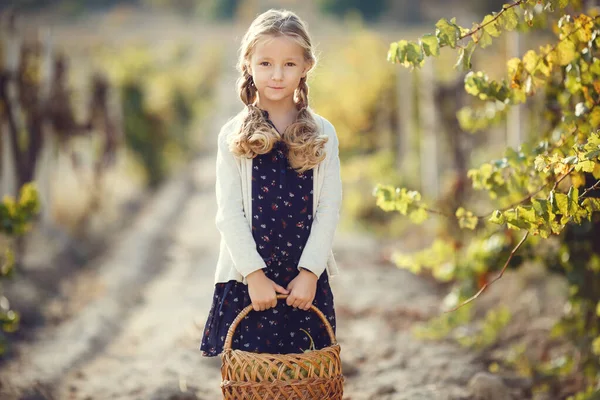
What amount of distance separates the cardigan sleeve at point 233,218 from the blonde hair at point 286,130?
9 cm

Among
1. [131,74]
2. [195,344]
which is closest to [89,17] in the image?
[131,74]

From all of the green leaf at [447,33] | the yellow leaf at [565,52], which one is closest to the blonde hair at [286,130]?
the green leaf at [447,33]

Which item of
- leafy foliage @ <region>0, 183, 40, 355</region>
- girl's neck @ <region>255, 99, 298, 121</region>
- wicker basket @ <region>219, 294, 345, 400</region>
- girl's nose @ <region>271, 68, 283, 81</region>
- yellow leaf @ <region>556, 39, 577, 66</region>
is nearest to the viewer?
wicker basket @ <region>219, 294, 345, 400</region>

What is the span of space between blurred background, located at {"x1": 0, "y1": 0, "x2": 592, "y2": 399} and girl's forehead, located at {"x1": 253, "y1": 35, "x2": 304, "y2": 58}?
0.44 metres

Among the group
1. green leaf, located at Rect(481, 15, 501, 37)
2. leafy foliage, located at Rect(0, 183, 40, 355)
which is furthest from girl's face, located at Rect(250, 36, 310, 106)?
leafy foliage, located at Rect(0, 183, 40, 355)

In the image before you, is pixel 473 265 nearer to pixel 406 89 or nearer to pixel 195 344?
pixel 195 344

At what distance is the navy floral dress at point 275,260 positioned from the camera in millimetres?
2314

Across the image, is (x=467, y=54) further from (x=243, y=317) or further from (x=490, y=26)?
(x=243, y=317)

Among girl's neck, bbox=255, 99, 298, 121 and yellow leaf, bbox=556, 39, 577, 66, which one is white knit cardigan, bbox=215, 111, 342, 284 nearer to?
girl's neck, bbox=255, 99, 298, 121

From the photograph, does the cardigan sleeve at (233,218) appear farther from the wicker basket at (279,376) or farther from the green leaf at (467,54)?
the green leaf at (467,54)

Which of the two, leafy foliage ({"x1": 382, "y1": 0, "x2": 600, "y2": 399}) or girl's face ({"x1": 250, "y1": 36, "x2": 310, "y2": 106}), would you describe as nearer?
leafy foliage ({"x1": 382, "y1": 0, "x2": 600, "y2": 399})

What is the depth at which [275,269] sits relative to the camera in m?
2.32

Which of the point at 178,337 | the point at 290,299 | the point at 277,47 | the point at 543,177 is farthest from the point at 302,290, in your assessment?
the point at 178,337

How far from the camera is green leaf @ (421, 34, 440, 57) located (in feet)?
7.39
